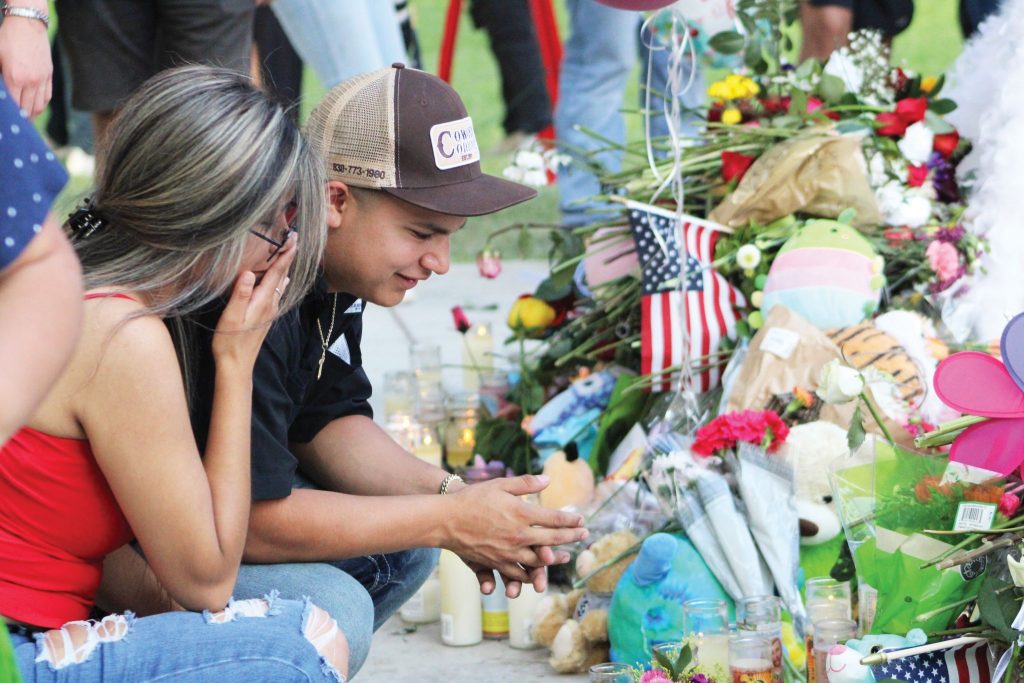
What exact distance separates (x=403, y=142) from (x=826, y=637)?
1.05 m

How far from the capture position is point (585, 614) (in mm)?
2816

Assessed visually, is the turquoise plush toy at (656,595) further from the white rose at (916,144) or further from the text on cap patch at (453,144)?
the white rose at (916,144)

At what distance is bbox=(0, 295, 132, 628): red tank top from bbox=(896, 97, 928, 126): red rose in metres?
2.49

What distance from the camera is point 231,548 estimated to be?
1891 mm

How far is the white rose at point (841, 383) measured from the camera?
2.31 meters

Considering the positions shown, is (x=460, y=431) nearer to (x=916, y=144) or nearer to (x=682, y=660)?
(x=916, y=144)

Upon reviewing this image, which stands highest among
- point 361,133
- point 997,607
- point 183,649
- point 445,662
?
point 361,133

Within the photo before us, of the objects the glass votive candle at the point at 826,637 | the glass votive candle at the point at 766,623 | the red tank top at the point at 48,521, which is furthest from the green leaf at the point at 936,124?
the red tank top at the point at 48,521

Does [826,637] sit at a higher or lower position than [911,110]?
lower

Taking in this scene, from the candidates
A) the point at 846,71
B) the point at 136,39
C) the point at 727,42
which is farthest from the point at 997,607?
the point at 136,39

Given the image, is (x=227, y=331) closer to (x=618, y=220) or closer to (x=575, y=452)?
(x=575, y=452)

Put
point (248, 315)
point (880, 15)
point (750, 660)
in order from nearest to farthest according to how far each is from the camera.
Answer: point (248, 315) → point (750, 660) → point (880, 15)

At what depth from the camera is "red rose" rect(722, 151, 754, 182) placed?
11.7 feet

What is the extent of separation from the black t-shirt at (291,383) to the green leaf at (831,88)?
1.78 meters
